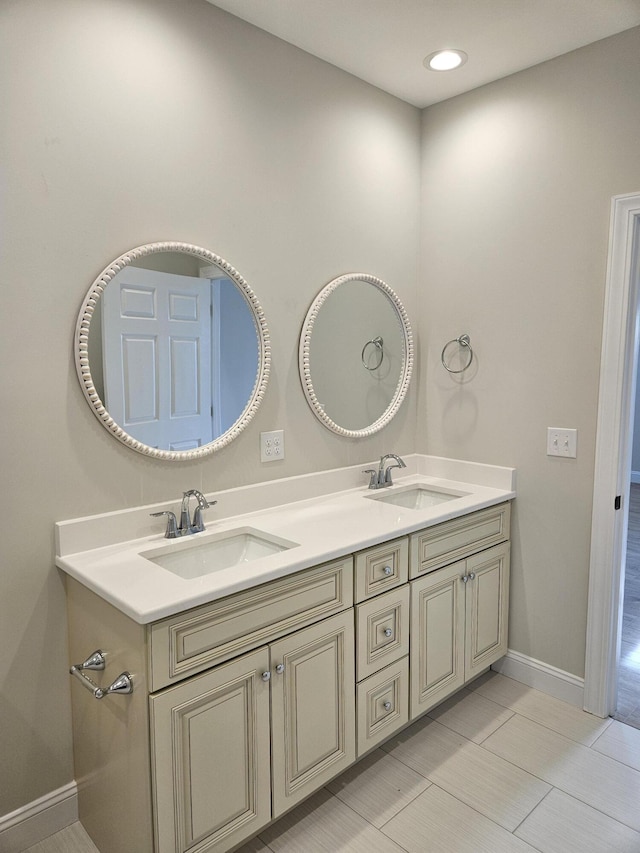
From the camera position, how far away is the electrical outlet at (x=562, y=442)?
2.35 m

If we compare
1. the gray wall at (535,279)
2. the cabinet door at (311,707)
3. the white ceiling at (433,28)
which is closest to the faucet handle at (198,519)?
the cabinet door at (311,707)

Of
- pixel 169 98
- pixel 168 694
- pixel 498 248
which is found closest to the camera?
pixel 168 694

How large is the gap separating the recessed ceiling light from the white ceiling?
3 cm

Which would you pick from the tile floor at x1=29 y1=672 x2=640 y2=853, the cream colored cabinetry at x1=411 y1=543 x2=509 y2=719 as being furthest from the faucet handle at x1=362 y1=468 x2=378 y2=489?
the tile floor at x1=29 y1=672 x2=640 y2=853

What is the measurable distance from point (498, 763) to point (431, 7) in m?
2.57

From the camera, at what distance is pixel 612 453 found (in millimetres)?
2242

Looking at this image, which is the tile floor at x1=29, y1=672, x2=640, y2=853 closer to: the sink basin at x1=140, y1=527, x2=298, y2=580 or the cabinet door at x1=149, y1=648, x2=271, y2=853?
the cabinet door at x1=149, y1=648, x2=271, y2=853

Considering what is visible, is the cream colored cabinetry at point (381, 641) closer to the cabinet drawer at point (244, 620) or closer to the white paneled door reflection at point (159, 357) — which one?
the cabinet drawer at point (244, 620)

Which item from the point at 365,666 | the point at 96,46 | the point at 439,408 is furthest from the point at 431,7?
the point at 365,666

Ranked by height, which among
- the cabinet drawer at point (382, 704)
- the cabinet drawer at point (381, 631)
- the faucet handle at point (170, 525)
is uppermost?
the faucet handle at point (170, 525)

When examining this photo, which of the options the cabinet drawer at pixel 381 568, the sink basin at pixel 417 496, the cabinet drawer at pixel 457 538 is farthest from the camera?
the sink basin at pixel 417 496

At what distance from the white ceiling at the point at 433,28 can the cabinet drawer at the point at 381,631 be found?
195 cm

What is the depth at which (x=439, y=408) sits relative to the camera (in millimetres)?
2811

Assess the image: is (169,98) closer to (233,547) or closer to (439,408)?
(233,547)
